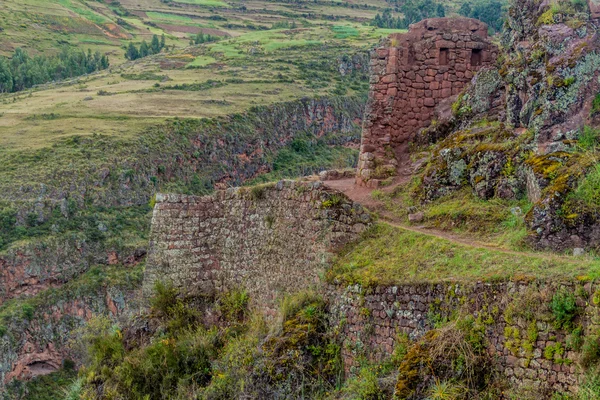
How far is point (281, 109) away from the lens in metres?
112

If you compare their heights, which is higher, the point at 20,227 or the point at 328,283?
the point at 328,283

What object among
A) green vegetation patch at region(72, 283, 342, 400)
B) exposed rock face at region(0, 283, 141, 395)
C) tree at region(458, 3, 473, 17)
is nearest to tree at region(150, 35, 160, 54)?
tree at region(458, 3, 473, 17)

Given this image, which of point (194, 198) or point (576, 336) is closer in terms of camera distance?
point (576, 336)

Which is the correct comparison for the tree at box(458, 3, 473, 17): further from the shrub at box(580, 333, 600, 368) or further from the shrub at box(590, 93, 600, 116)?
the shrub at box(580, 333, 600, 368)

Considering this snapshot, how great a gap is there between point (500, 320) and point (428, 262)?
85.2 inches

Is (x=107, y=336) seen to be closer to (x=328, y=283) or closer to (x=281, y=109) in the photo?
(x=328, y=283)

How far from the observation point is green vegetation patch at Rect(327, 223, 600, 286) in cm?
1000

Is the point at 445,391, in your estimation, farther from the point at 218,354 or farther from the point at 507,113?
the point at 507,113

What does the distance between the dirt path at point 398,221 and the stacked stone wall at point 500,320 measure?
1005 millimetres

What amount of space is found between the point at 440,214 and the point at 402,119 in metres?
4.63

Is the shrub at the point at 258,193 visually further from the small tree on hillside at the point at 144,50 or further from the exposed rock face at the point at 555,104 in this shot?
the small tree on hillside at the point at 144,50

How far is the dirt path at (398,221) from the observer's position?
1119 centimetres

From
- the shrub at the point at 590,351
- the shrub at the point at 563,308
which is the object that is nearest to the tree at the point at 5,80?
the shrub at the point at 563,308

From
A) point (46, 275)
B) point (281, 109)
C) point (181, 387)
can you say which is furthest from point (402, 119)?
point (281, 109)
